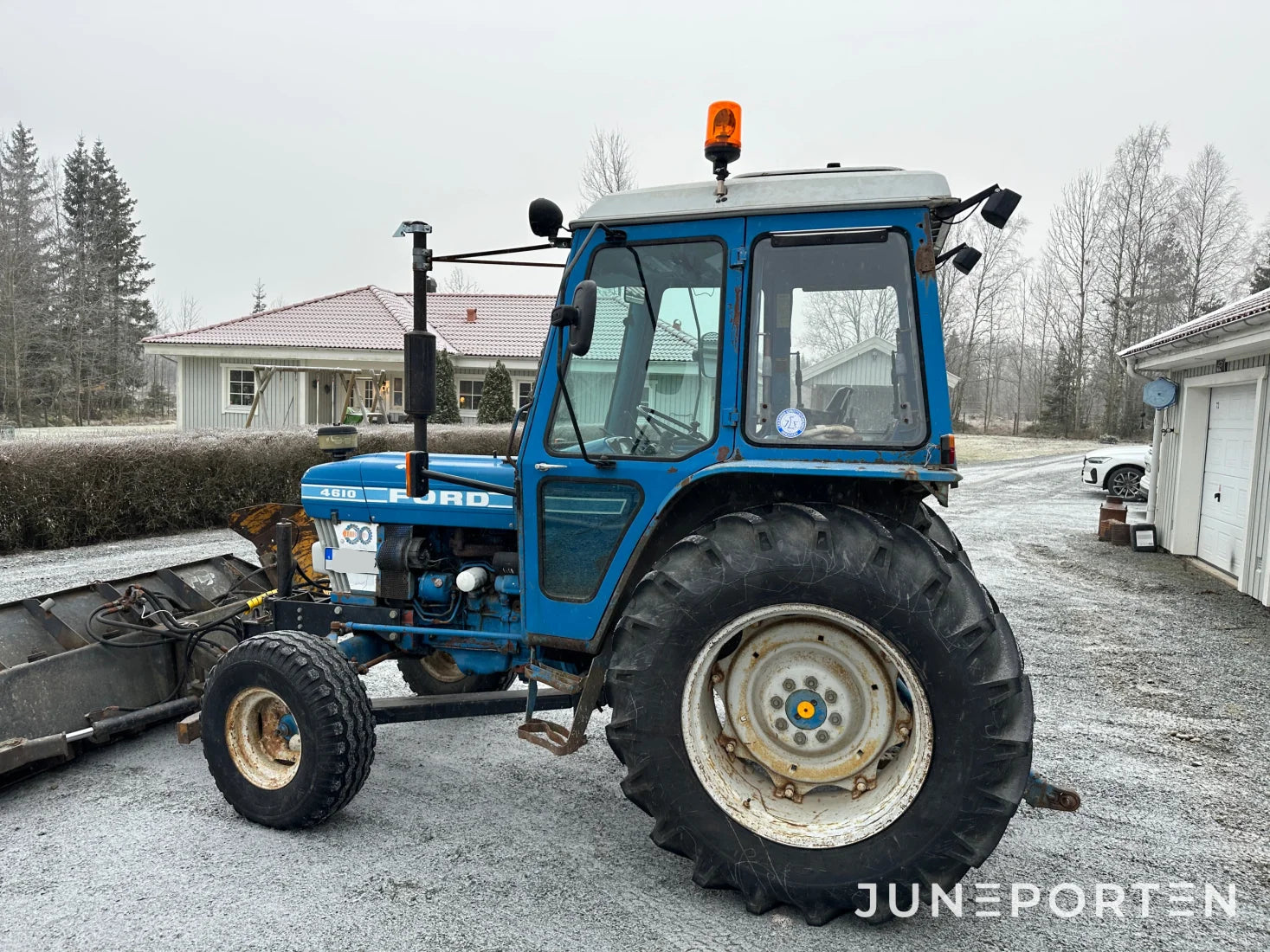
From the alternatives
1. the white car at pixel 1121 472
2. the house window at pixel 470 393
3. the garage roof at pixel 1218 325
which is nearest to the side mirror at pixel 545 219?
the garage roof at pixel 1218 325

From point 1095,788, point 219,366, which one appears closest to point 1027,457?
point 219,366

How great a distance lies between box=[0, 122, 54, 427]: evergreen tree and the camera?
1167 inches

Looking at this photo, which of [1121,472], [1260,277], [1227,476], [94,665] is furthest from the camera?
[1260,277]

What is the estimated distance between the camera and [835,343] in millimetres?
2922

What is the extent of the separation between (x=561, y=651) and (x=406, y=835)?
89 centimetres

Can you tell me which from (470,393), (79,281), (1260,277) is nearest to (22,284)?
(79,281)

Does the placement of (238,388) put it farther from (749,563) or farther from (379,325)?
(749,563)

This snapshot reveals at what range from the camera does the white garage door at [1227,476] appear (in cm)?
922

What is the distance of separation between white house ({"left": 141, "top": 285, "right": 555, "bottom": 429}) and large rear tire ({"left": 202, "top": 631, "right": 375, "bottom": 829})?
17.3m

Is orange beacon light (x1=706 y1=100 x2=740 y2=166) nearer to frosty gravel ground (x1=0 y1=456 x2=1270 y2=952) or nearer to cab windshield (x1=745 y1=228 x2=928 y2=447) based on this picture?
cab windshield (x1=745 y1=228 x2=928 y2=447)

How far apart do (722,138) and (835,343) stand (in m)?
0.77

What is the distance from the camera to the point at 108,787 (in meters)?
3.69

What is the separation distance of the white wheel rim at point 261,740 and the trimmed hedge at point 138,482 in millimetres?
5099

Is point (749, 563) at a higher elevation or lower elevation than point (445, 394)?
lower
